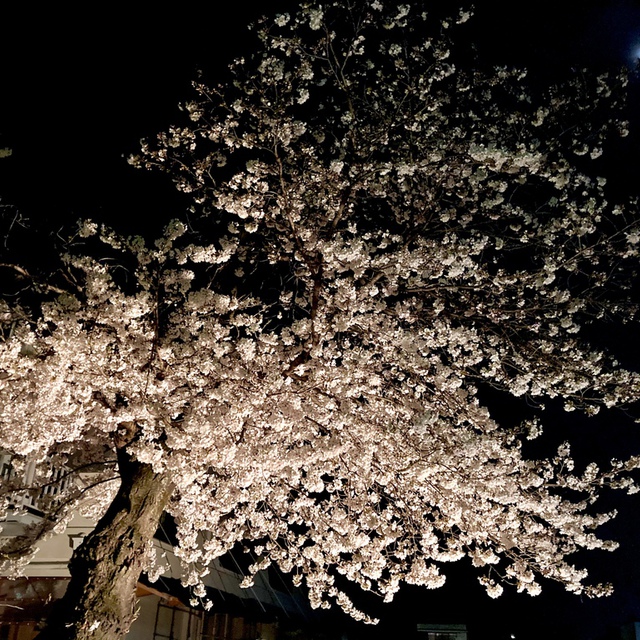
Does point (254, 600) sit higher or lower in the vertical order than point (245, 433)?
lower

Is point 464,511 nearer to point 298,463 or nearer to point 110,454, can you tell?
point 298,463

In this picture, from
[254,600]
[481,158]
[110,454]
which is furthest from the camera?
[254,600]

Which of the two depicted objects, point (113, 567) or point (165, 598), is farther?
point (165, 598)

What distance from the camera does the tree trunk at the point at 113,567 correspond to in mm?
6227

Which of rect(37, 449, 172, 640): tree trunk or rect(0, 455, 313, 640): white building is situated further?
rect(0, 455, 313, 640): white building

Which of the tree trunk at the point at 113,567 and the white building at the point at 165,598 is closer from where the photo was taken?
the tree trunk at the point at 113,567

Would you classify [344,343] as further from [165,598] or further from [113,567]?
[165,598]

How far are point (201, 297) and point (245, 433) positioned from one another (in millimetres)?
2097

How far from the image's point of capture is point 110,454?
1143 centimetres

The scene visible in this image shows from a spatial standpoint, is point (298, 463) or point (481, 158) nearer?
point (481, 158)

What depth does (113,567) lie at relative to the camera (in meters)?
6.63

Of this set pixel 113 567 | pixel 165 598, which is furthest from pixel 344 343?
pixel 165 598

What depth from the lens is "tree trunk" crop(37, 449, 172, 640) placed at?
623 cm

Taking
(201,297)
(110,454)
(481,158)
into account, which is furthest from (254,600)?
(481,158)
